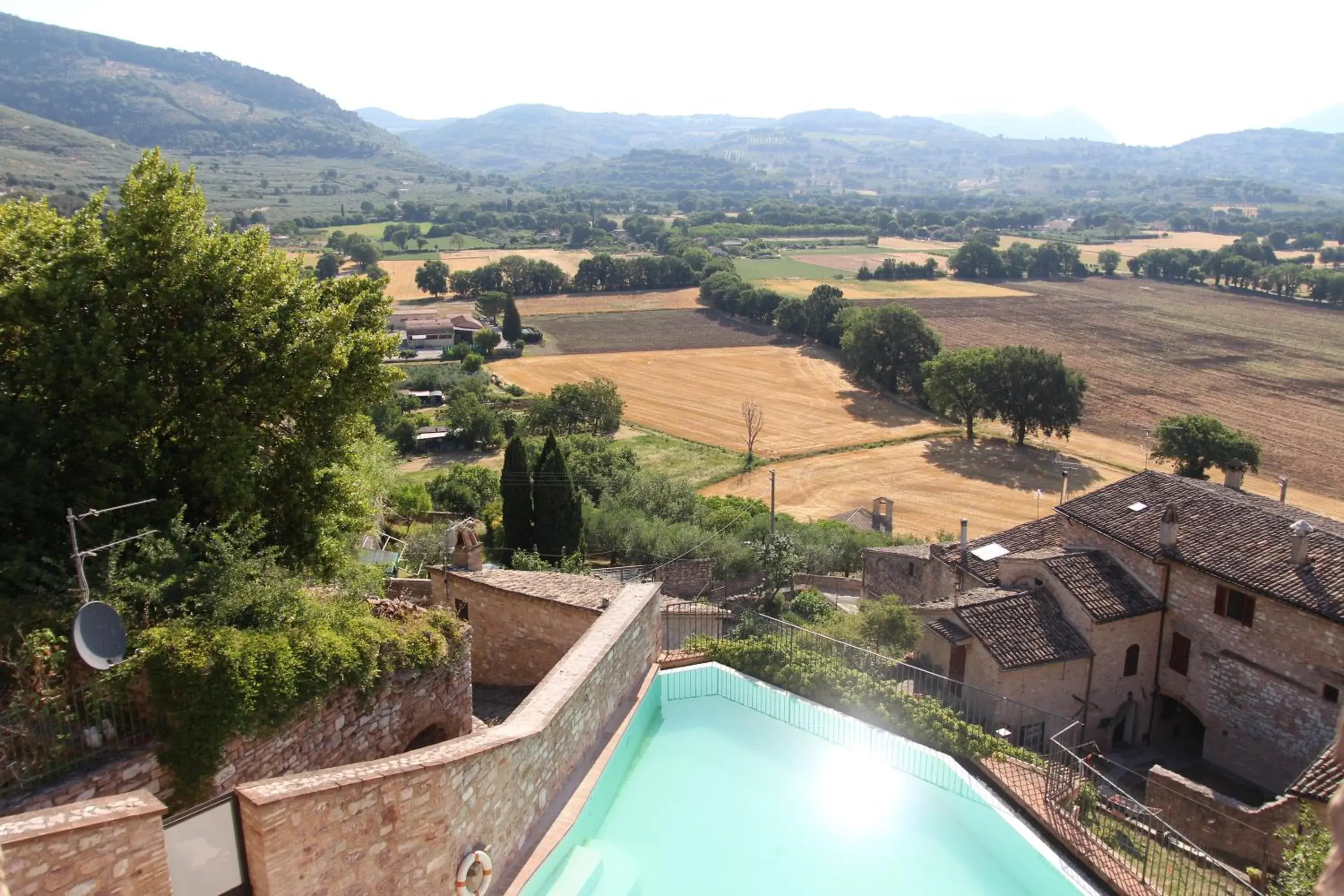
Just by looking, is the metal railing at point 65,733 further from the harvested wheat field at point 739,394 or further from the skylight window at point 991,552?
the harvested wheat field at point 739,394

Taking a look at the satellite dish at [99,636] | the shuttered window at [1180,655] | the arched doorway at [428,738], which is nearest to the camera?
the satellite dish at [99,636]

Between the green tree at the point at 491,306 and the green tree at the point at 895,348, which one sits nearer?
the green tree at the point at 895,348

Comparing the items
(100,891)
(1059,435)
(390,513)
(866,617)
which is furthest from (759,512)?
(100,891)

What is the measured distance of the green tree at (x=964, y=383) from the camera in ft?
194

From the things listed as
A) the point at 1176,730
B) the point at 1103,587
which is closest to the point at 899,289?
the point at 1176,730

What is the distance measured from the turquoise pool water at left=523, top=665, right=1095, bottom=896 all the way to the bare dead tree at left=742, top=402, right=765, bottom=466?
131 ft

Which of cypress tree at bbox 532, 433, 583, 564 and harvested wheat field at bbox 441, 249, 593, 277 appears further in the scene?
harvested wheat field at bbox 441, 249, 593, 277

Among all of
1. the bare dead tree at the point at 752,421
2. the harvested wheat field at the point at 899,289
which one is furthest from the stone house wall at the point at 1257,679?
the harvested wheat field at the point at 899,289

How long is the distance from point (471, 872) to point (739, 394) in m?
62.7

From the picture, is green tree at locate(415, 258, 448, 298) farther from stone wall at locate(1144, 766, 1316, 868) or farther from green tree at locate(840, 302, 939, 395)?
stone wall at locate(1144, 766, 1316, 868)

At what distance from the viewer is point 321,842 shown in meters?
8.27

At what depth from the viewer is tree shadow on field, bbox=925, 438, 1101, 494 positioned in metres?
52.0

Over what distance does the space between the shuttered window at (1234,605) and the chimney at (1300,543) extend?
3.52ft

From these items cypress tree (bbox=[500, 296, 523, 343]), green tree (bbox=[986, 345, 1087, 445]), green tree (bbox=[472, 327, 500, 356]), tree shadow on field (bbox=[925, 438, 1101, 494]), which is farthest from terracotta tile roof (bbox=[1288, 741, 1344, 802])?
cypress tree (bbox=[500, 296, 523, 343])
